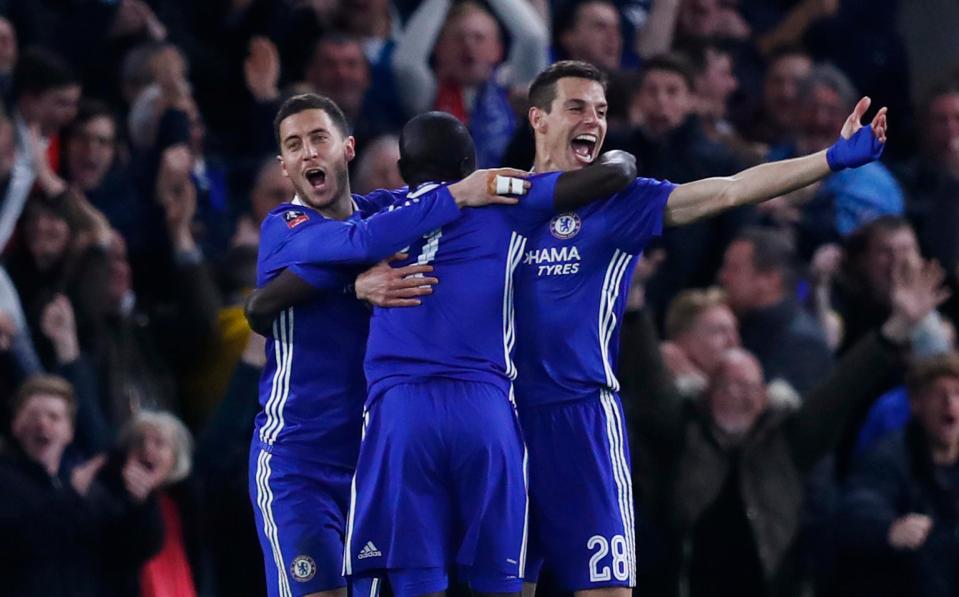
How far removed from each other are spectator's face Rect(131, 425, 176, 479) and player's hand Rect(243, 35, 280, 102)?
247 cm

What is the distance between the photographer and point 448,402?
699cm

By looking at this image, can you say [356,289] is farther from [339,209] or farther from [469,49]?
[469,49]

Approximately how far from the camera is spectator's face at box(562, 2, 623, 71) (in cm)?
1204

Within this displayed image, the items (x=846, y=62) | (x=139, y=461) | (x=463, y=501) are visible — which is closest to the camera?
(x=463, y=501)

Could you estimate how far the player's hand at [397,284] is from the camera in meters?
7.05

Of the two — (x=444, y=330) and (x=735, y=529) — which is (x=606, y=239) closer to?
(x=444, y=330)

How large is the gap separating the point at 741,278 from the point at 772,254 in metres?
0.18

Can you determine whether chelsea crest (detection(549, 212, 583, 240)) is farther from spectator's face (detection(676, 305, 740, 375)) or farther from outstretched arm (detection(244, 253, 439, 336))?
spectator's face (detection(676, 305, 740, 375))

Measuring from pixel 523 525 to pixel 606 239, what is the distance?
1.03m

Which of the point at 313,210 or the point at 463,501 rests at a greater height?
the point at 313,210

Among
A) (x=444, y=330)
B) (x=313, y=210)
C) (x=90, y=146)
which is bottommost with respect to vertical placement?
(x=444, y=330)

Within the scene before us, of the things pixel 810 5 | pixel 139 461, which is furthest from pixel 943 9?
pixel 139 461

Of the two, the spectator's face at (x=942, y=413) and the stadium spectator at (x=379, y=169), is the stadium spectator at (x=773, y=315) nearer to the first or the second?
A: the spectator's face at (x=942, y=413)

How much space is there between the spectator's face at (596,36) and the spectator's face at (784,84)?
1.13 metres
